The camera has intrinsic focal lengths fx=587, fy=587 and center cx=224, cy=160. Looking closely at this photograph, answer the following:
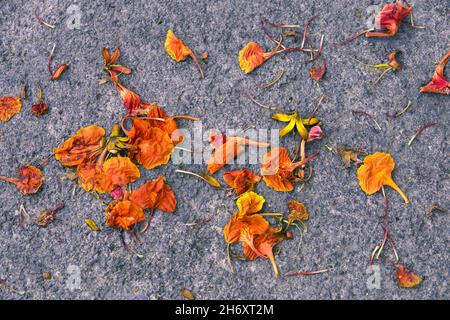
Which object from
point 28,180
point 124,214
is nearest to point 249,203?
point 124,214

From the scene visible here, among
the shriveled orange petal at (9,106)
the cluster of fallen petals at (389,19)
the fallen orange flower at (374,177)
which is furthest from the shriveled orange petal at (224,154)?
the shriveled orange petal at (9,106)

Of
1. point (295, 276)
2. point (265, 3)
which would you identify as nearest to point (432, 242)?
point (295, 276)

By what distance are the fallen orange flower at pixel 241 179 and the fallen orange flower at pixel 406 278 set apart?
69cm

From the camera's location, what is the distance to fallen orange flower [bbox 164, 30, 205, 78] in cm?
258

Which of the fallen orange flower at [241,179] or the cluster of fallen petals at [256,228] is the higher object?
the fallen orange flower at [241,179]

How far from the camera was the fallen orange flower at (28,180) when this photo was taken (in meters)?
2.50

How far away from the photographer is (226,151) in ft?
8.14

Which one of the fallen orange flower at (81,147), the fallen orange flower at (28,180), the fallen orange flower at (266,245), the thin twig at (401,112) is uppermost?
the thin twig at (401,112)

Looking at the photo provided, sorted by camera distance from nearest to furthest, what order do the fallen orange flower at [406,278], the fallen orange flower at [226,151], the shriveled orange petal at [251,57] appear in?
the fallen orange flower at [406,278] → the fallen orange flower at [226,151] → the shriveled orange petal at [251,57]

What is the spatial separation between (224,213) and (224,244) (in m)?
0.13

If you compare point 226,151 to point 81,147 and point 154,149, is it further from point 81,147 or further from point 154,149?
point 81,147

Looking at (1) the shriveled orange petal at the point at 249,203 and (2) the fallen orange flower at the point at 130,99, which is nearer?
(1) the shriveled orange petal at the point at 249,203

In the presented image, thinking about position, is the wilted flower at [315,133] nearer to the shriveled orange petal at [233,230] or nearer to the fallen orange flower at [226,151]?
the fallen orange flower at [226,151]

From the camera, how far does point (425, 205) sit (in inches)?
96.6
